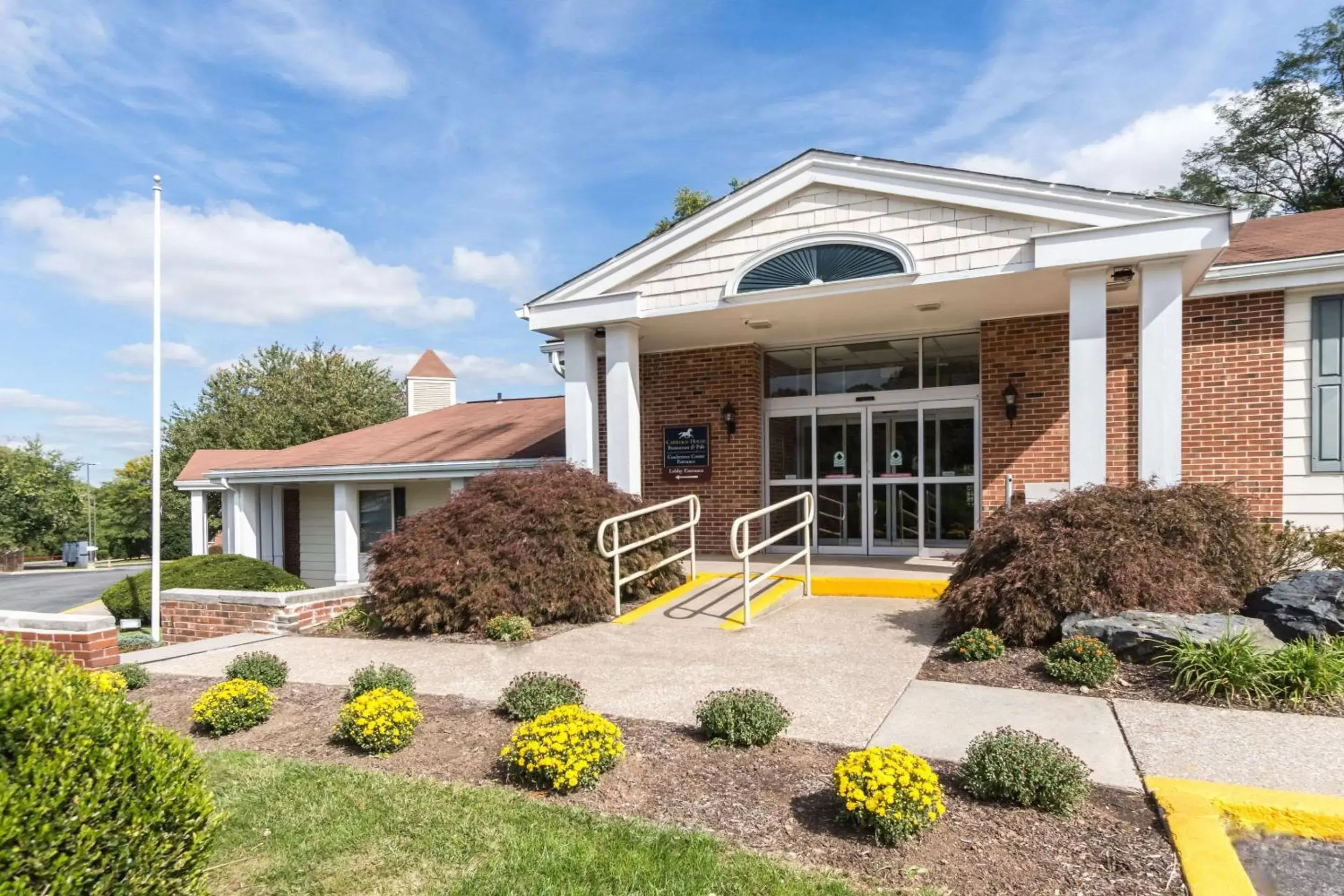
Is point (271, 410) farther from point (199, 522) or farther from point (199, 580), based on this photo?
point (199, 580)

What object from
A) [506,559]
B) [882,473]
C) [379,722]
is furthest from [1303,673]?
[882,473]

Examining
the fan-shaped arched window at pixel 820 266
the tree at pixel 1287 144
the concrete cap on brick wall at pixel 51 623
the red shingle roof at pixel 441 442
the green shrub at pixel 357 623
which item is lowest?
the green shrub at pixel 357 623

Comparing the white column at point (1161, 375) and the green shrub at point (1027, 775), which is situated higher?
the white column at point (1161, 375)

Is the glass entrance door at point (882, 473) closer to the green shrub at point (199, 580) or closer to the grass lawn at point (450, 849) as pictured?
the grass lawn at point (450, 849)

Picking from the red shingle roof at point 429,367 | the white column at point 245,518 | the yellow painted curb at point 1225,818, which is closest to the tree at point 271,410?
the red shingle roof at point 429,367

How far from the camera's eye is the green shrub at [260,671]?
569 cm

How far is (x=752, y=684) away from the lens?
5.45 m

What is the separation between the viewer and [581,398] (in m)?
10.1

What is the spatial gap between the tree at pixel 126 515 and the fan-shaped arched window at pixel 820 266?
148 ft

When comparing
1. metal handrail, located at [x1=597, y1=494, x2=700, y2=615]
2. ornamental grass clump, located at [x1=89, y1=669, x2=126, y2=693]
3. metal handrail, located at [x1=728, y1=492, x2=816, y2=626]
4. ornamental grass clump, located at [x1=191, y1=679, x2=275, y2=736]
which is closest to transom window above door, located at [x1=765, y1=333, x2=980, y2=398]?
metal handrail, located at [x1=728, y1=492, x2=816, y2=626]

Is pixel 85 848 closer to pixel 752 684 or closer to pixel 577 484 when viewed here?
pixel 752 684

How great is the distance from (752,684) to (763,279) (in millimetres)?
5172

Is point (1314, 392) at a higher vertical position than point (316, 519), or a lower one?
higher

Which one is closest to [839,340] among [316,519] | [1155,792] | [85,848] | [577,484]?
[577,484]
